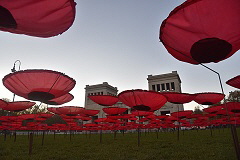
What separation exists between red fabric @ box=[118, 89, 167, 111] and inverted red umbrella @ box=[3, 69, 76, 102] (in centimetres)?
295

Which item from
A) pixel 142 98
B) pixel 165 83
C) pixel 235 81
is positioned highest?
pixel 165 83

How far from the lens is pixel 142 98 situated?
24.3ft

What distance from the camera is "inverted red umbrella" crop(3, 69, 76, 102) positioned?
4.57 m

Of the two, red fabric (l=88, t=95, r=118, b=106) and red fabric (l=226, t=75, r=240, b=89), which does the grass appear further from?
red fabric (l=88, t=95, r=118, b=106)

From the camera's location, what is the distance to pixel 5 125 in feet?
55.3

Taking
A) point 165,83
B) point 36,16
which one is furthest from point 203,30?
point 165,83

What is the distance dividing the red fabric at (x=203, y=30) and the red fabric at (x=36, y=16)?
183cm

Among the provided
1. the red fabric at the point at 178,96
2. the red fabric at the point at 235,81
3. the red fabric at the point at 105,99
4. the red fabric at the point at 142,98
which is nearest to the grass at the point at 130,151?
the red fabric at the point at 142,98

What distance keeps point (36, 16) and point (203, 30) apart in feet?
9.53

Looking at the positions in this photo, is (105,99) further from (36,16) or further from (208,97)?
(36,16)

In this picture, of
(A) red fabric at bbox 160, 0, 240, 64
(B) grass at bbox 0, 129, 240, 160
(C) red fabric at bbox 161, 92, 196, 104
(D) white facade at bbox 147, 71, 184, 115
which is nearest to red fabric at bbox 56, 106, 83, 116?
(B) grass at bbox 0, 129, 240, 160

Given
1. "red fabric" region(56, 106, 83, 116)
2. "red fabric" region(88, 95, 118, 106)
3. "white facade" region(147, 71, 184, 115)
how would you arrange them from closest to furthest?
"red fabric" region(88, 95, 118, 106)
"red fabric" region(56, 106, 83, 116)
"white facade" region(147, 71, 184, 115)

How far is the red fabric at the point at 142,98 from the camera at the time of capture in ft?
23.6

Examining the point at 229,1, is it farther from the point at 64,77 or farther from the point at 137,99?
→ the point at 137,99
